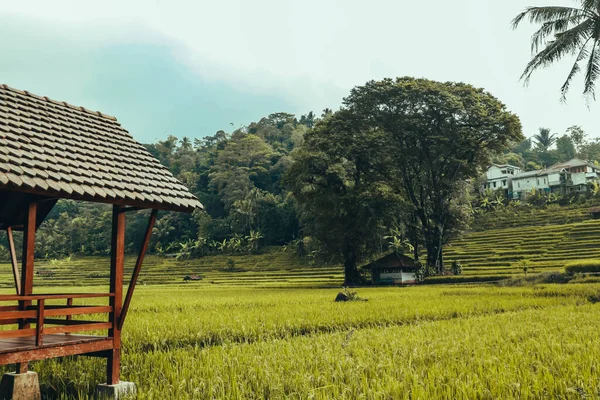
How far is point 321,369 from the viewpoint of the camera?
6.11 meters

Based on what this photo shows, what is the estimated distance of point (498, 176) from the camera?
260ft

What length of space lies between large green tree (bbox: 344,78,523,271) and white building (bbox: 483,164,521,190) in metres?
45.5

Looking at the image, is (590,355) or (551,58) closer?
(590,355)

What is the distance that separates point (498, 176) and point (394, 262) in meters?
50.7

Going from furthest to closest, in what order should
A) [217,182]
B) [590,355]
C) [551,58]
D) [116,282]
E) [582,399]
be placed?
[217,182]
[551,58]
[116,282]
[590,355]
[582,399]

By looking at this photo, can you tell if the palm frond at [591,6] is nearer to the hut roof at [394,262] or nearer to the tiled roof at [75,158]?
the tiled roof at [75,158]

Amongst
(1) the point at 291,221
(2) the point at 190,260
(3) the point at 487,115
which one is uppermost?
(3) the point at 487,115

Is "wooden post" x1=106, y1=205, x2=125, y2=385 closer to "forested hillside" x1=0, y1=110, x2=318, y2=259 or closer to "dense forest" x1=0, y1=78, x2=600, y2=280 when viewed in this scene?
"dense forest" x1=0, y1=78, x2=600, y2=280

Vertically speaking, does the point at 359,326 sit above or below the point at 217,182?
below

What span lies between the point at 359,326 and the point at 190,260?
198ft

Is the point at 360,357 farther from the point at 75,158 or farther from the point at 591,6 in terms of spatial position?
the point at 591,6

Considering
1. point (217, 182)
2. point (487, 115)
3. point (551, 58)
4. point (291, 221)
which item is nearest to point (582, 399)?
point (551, 58)

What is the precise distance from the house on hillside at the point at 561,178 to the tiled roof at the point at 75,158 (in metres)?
72.0

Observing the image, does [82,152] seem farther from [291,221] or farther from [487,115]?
[291,221]
